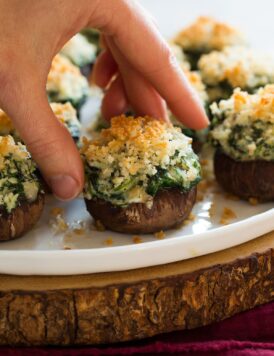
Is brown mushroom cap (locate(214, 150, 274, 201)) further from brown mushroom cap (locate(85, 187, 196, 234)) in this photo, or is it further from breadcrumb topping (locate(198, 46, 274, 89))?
breadcrumb topping (locate(198, 46, 274, 89))

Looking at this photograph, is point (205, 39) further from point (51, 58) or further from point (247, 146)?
point (51, 58)

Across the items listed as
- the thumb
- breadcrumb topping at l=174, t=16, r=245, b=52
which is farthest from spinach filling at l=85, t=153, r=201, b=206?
breadcrumb topping at l=174, t=16, r=245, b=52

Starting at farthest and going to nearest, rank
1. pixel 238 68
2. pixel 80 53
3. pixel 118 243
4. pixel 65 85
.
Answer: pixel 80 53
pixel 65 85
pixel 238 68
pixel 118 243

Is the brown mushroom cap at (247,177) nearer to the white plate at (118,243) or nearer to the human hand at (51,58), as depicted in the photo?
the white plate at (118,243)

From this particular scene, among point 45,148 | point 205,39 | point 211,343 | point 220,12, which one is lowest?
point 220,12

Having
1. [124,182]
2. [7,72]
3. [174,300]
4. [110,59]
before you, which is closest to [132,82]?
[110,59]

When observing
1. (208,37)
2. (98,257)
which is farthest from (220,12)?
(98,257)

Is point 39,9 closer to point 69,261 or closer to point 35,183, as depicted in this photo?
point 35,183
